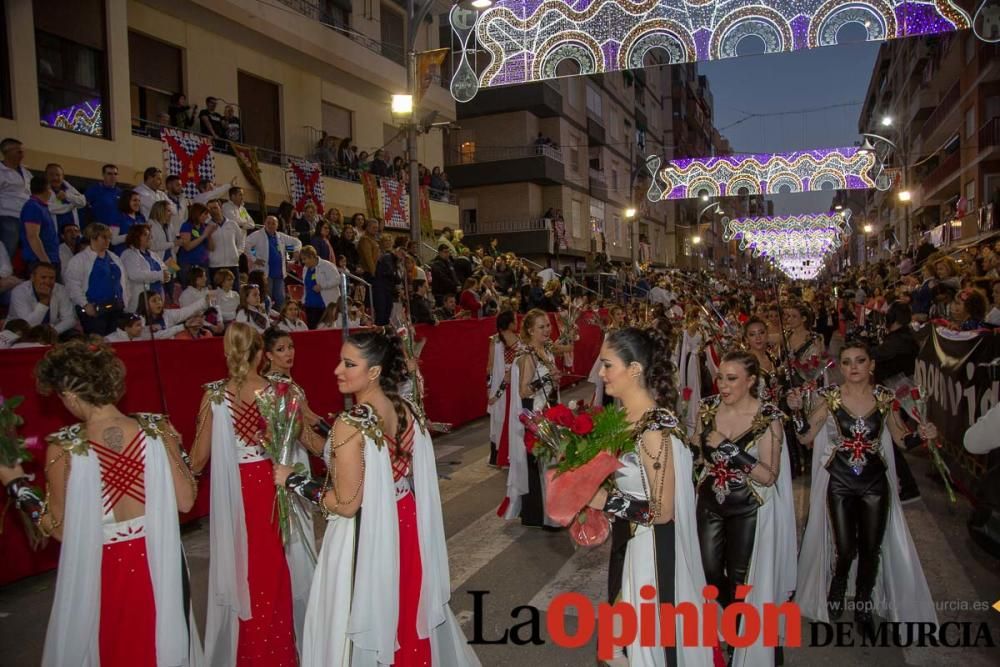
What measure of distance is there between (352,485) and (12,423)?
1.65 m

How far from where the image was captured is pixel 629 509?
10.4ft

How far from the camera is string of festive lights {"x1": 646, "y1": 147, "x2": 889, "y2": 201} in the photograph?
2238cm

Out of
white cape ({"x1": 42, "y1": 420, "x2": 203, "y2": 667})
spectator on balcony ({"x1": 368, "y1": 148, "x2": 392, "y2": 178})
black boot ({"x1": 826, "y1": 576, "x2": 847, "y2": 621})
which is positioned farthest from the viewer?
spectator on balcony ({"x1": 368, "y1": 148, "x2": 392, "y2": 178})

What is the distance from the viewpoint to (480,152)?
3578 cm

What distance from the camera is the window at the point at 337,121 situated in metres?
21.2

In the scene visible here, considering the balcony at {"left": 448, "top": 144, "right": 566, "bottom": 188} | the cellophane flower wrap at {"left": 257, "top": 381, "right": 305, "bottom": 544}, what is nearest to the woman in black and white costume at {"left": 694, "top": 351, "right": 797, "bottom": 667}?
the cellophane flower wrap at {"left": 257, "top": 381, "right": 305, "bottom": 544}

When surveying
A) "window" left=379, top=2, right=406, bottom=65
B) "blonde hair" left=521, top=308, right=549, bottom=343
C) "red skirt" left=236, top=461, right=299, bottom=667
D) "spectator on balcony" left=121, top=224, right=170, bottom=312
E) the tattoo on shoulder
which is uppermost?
"window" left=379, top=2, right=406, bottom=65

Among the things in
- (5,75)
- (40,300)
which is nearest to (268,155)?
(5,75)

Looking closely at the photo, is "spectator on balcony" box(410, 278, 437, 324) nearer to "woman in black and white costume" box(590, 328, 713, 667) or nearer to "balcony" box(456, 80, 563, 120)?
"woman in black and white costume" box(590, 328, 713, 667)

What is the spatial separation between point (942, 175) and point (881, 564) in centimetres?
4076

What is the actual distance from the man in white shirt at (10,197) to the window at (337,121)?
41.3ft

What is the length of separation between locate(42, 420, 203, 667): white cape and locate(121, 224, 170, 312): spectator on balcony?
634 cm

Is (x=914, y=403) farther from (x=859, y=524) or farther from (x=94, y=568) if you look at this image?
(x=94, y=568)

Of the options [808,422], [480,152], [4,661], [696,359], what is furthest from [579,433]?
[480,152]
